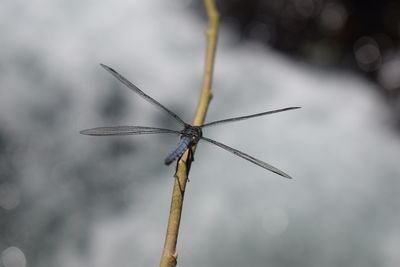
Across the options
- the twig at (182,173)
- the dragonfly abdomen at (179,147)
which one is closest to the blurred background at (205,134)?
the dragonfly abdomen at (179,147)

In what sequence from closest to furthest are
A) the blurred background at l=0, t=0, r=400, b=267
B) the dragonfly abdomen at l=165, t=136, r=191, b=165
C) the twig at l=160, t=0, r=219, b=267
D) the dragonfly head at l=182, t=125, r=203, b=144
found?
the twig at l=160, t=0, r=219, b=267
the dragonfly head at l=182, t=125, r=203, b=144
the dragonfly abdomen at l=165, t=136, r=191, b=165
the blurred background at l=0, t=0, r=400, b=267

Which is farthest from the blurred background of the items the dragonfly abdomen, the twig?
the twig

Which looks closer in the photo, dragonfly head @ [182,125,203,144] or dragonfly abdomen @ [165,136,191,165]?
dragonfly head @ [182,125,203,144]

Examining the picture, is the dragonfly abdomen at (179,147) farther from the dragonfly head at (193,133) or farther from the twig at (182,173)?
the twig at (182,173)

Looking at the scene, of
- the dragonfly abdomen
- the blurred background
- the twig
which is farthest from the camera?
the blurred background

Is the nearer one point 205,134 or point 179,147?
point 179,147

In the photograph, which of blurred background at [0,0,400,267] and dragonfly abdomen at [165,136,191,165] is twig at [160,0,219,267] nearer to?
dragonfly abdomen at [165,136,191,165]

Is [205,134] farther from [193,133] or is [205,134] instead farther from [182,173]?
[182,173]

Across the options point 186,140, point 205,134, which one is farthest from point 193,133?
point 205,134
